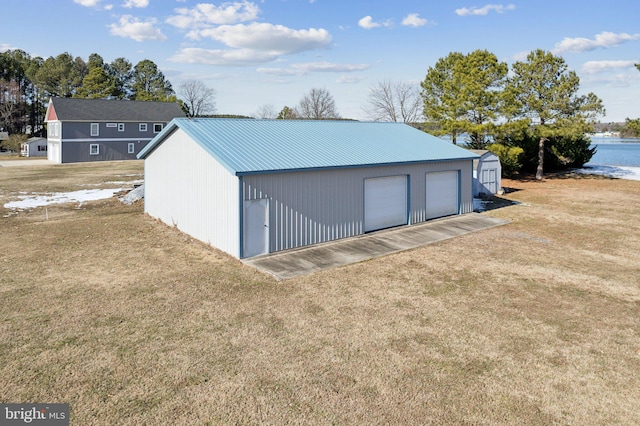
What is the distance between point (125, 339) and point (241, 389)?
2861mm

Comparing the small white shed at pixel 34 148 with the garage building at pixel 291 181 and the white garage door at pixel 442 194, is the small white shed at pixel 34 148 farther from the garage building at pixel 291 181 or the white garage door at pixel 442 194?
the white garage door at pixel 442 194

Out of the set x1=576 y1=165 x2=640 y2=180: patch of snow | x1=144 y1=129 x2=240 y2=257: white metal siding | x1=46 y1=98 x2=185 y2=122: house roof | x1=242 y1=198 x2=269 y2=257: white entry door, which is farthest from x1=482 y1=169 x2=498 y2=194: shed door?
x1=46 y1=98 x2=185 y2=122: house roof

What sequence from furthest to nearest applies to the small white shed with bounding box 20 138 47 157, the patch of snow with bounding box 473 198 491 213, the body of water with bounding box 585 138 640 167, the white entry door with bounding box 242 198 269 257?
the small white shed with bounding box 20 138 47 157 → the body of water with bounding box 585 138 640 167 → the patch of snow with bounding box 473 198 491 213 → the white entry door with bounding box 242 198 269 257

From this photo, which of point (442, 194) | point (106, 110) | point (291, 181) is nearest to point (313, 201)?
point (291, 181)

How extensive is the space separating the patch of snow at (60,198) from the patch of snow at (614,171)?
126ft

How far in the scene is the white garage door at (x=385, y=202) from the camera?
16.4 meters

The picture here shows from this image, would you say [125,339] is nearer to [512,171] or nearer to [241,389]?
[241,389]

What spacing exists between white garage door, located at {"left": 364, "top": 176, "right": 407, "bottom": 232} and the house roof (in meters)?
42.7

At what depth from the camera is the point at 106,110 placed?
164 ft

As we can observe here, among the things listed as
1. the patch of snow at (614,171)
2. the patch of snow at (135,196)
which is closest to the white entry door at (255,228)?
the patch of snow at (135,196)

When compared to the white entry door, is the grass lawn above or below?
below

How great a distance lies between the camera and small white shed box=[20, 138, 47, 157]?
181 feet

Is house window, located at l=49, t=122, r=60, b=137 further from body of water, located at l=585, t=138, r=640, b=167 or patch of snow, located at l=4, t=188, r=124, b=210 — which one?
body of water, located at l=585, t=138, r=640, b=167

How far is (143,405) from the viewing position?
607 centimetres
